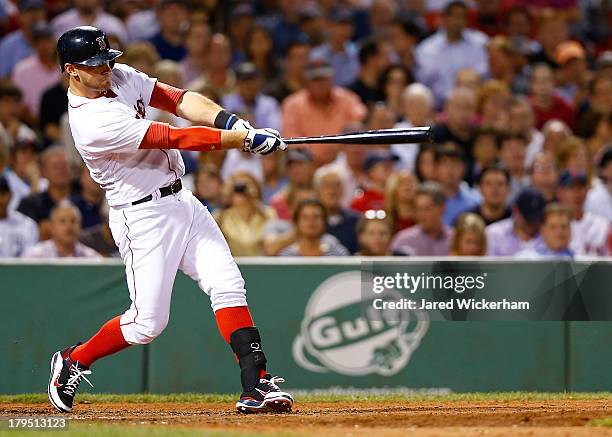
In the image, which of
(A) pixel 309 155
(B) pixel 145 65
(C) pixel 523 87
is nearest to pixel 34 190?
(B) pixel 145 65

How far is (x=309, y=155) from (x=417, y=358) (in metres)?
2.68

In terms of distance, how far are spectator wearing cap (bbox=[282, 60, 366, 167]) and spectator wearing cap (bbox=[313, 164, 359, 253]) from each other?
61.3 inches

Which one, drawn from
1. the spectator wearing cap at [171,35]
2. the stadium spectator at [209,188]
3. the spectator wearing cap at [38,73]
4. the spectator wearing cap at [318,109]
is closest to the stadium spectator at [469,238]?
the stadium spectator at [209,188]

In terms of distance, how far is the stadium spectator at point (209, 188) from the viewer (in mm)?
10281

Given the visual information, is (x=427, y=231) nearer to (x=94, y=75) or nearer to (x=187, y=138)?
(x=187, y=138)

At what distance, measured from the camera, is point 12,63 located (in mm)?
12703

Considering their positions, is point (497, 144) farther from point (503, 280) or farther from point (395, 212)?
point (503, 280)

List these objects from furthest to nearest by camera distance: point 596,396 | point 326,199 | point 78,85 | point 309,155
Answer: point 309,155, point 326,199, point 596,396, point 78,85

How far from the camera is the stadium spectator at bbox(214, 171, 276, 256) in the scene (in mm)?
9828

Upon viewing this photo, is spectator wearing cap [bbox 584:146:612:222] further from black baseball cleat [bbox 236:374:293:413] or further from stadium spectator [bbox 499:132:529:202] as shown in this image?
black baseball cleat [bbox 236:374:293:413]

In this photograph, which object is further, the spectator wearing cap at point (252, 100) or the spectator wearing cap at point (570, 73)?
the spectator wearing cap at point (570, 73)

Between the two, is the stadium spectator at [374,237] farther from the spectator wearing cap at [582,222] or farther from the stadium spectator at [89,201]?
the stadium spectator at [89,201]

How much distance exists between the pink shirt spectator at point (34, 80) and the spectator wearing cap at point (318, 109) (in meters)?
2.34

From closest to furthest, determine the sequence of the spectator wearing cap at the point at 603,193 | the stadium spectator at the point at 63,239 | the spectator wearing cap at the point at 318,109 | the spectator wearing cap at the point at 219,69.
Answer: the stadium spectator at the point at 63,239 < the spectator wearing cap at the point at 603,193 < the spectator wearing cap at the point at 318,109 < the spectator wearing cap at the point at 219,69
